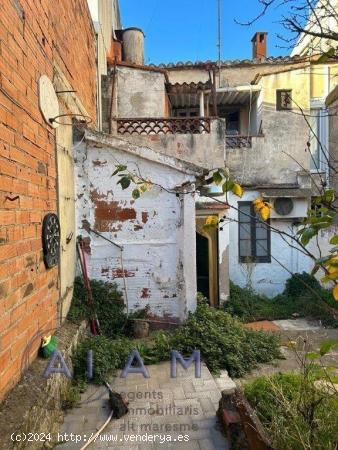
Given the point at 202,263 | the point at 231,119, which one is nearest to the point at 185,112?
the point at 231,119

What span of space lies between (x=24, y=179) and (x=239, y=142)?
8663mm

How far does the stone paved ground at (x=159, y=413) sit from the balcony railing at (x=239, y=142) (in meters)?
7.76

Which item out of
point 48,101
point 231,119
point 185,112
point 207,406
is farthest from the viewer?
point 231,119

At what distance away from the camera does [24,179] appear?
3277 millimetres

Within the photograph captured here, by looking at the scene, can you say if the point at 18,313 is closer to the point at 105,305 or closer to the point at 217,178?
the point at 217,178

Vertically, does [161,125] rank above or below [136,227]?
above

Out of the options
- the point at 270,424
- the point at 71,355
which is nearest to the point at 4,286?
the point at 71,355

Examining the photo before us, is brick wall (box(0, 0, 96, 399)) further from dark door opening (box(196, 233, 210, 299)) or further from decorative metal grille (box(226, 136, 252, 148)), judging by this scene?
decorative metal grille (box(226, 136, 252, 148))

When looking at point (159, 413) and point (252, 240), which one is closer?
point (159, 413)

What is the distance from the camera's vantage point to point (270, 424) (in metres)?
3.11

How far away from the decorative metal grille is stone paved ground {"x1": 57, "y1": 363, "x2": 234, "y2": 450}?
25.4 ft

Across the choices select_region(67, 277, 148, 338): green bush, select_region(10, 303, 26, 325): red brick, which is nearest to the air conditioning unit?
select_region(67, 277, 148, 338): green bush

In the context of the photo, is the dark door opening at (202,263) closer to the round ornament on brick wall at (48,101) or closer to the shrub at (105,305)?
the shrub at (105,305)

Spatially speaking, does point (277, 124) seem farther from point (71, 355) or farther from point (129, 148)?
point (71, 355)
